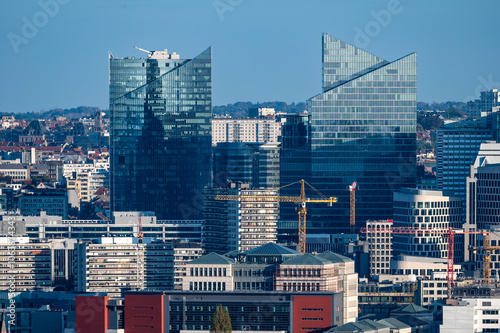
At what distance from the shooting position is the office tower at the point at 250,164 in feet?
550

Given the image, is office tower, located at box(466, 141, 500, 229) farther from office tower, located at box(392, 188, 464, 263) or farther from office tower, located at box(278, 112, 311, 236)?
office tower, located at box(278, 112, 311, 236)

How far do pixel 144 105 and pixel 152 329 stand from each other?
66.3 m

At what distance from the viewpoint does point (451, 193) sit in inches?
5743

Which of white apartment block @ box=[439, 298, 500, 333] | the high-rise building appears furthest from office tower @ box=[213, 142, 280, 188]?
white apartment block @ box=[439, 298, 500, 333]

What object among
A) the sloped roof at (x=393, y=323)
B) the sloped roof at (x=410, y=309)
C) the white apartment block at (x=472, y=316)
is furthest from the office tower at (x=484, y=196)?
the sloped roof at (x=393, y=323)

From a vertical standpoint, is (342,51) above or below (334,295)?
above

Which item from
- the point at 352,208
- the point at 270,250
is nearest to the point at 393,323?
the point at 270,250

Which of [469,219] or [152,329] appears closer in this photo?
[152,329]

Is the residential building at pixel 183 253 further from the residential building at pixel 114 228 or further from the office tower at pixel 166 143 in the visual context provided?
the office tower at pixel 166 143

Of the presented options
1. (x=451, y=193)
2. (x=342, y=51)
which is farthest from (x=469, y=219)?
(x=342, y=51)

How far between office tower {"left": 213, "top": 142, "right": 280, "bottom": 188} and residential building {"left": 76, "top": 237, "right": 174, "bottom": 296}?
123ft

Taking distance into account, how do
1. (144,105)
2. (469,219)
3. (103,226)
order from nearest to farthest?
(469,219) → (103,226) → (144,105)

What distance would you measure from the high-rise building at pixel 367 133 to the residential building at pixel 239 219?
1352 centimetres

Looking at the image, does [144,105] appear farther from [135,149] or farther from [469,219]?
[469,219]
